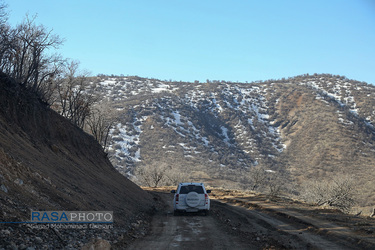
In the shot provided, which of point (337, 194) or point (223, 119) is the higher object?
point (223, 119)

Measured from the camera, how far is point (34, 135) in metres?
18.6

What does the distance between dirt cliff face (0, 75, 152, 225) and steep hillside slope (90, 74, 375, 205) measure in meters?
A: 39.6

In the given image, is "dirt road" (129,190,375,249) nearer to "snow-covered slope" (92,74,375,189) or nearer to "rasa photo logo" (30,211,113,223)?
"rasa photo logo" (30,211,113,223)

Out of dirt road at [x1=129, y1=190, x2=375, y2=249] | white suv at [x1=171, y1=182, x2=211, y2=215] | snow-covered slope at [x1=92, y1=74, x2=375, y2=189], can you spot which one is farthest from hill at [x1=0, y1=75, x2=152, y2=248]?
snow-covered slope at [x1=92, y1=74, x2=375, y2=189]

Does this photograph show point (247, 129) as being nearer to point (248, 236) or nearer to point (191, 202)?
point (191, 202)

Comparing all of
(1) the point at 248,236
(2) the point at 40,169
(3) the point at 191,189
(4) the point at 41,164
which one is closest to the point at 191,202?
(3) the point at 191,189

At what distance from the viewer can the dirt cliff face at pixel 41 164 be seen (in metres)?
9.79

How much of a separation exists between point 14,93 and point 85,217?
1044 centimetres

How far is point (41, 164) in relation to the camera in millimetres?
14391

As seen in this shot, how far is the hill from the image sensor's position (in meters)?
8.73

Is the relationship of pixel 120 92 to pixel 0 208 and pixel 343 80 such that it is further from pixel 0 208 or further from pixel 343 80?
pixel 0 208

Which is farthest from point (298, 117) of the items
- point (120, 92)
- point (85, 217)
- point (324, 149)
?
point (85, 217)

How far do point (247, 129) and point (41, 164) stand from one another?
316 feet

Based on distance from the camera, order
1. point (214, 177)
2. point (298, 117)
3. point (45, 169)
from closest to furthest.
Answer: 1. point (45, 169)
2. point (214, 177)
3. point (298, 117)
